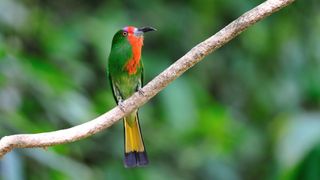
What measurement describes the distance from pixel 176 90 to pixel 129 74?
1.13 m

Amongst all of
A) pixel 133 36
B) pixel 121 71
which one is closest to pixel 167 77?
pixel 133 36

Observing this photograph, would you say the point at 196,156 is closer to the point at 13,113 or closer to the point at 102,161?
the point at 102,161

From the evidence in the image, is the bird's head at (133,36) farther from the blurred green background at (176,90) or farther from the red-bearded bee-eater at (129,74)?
the blurred green background at (176,90)

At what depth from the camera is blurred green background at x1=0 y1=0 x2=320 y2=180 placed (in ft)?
12.6

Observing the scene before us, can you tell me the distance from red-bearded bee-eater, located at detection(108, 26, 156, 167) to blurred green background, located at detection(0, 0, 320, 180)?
0.30 meters

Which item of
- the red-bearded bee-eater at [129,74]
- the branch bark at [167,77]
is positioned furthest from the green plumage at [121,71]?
the branch bark at [167,77]

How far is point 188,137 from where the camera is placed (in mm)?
5023

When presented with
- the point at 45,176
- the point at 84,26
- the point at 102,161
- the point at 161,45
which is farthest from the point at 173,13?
the point at 45,176

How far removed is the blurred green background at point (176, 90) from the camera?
12.6 ft

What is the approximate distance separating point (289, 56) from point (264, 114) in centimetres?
43

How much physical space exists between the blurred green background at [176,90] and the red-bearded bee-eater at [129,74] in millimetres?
303

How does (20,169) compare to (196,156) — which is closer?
(20,169)

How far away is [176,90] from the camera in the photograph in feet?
14.7

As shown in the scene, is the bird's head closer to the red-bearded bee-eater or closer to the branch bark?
the red-bearded bee-eater
